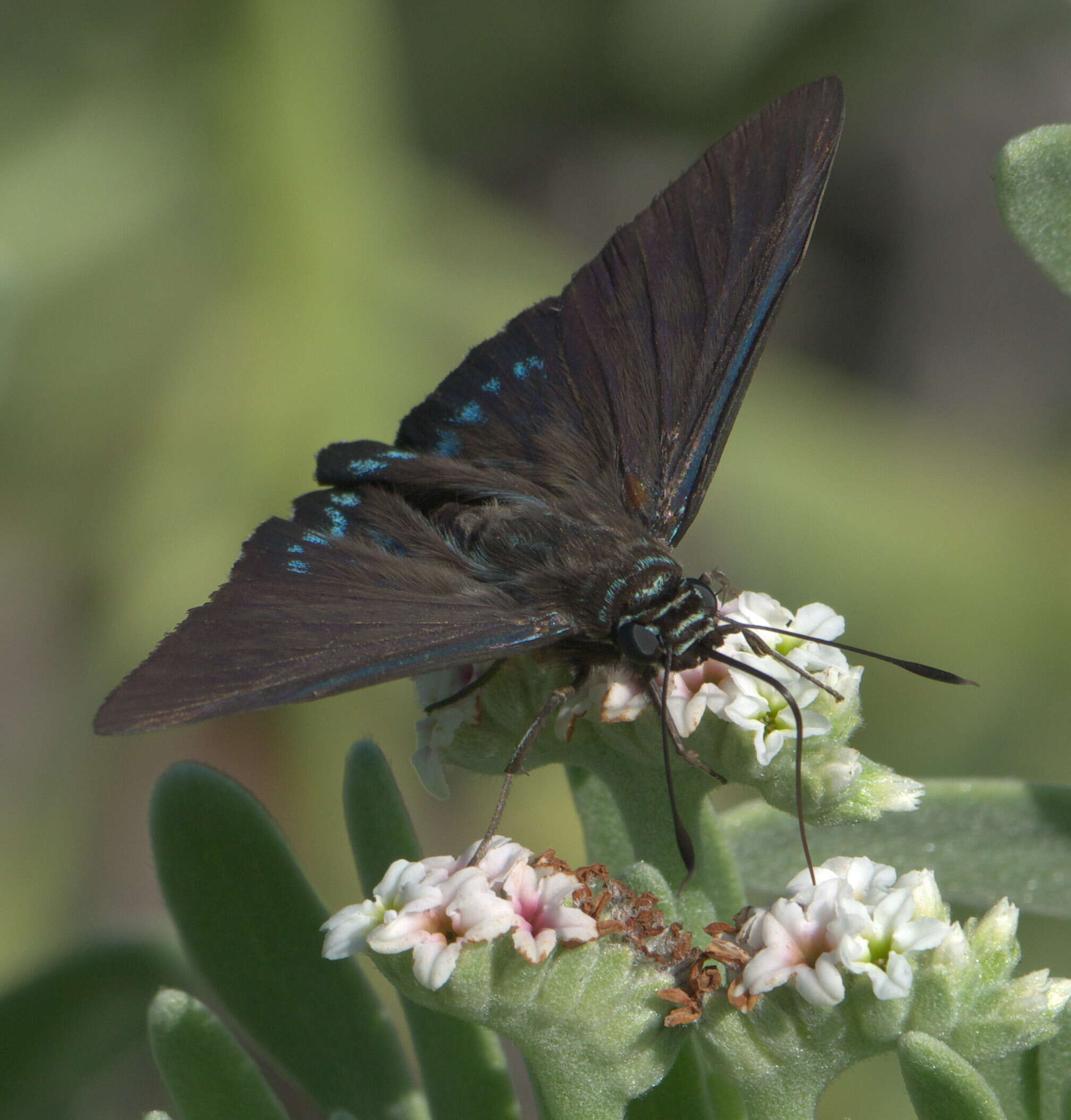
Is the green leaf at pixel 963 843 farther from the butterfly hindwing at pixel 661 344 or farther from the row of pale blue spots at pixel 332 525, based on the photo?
the row of pale blue spots at pixel 332 525

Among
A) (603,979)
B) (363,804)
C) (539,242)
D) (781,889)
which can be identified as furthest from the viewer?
(539,242)

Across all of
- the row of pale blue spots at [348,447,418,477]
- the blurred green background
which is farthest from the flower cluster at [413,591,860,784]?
the blurred green background

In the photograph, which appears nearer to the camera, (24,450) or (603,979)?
(603,979)

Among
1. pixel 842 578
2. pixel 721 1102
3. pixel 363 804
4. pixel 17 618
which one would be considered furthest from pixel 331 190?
pixel 721 1102

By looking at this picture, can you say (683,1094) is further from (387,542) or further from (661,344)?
(661,344)

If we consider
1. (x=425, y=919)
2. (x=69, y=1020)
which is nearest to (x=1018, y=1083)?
(x=425, y=919)

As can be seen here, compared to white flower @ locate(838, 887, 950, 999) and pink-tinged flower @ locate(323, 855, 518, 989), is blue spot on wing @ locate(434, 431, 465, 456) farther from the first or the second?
white flower @ locate(838, 887, 950, 999)

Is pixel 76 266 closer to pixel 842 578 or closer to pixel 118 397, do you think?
pixel 118 397
